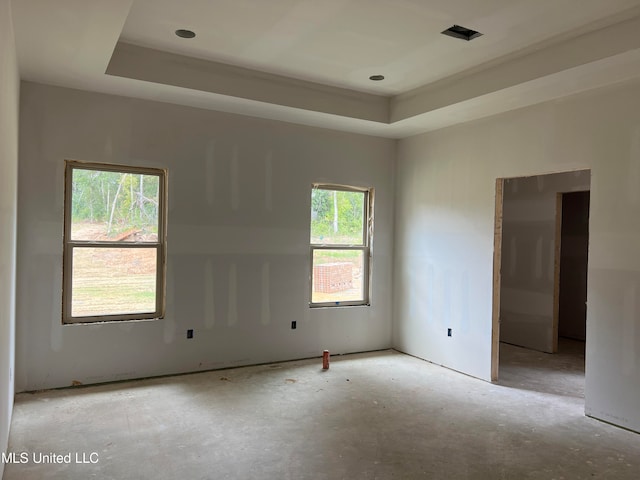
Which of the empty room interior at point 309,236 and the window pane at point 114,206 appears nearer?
the empty room interior at point 309,236

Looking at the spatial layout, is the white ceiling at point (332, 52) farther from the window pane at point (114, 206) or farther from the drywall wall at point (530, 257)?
the drywall wall at point (530, 257)

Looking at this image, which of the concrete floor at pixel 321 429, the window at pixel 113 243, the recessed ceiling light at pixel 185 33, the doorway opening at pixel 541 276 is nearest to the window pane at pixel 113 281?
the window at pixel 113 243

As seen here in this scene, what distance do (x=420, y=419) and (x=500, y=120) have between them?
3002 mm

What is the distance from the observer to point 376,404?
13.6ft

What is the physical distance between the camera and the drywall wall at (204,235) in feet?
14.0

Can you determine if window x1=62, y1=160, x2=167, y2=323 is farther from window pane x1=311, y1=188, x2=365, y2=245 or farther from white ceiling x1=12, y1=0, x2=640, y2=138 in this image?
window pane x1=311, y1=188, x2=365, y2=245

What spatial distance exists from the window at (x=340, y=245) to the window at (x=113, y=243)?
1.81 metres

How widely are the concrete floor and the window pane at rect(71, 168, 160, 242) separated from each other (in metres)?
1.44

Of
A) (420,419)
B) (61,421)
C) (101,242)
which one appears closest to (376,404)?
(420,419)

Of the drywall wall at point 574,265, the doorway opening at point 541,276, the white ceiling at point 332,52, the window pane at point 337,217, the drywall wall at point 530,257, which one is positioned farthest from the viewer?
the drywall wall at point 574,265

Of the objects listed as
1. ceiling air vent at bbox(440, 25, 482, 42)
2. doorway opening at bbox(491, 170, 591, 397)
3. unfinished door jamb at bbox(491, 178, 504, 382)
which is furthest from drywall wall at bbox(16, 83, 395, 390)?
ceiling air vent at bbox(440, 25, 482, 42)

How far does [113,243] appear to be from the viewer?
4598mm

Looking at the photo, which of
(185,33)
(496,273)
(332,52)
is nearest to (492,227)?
(496,273)

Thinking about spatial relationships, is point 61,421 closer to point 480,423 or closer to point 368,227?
point 480,423
